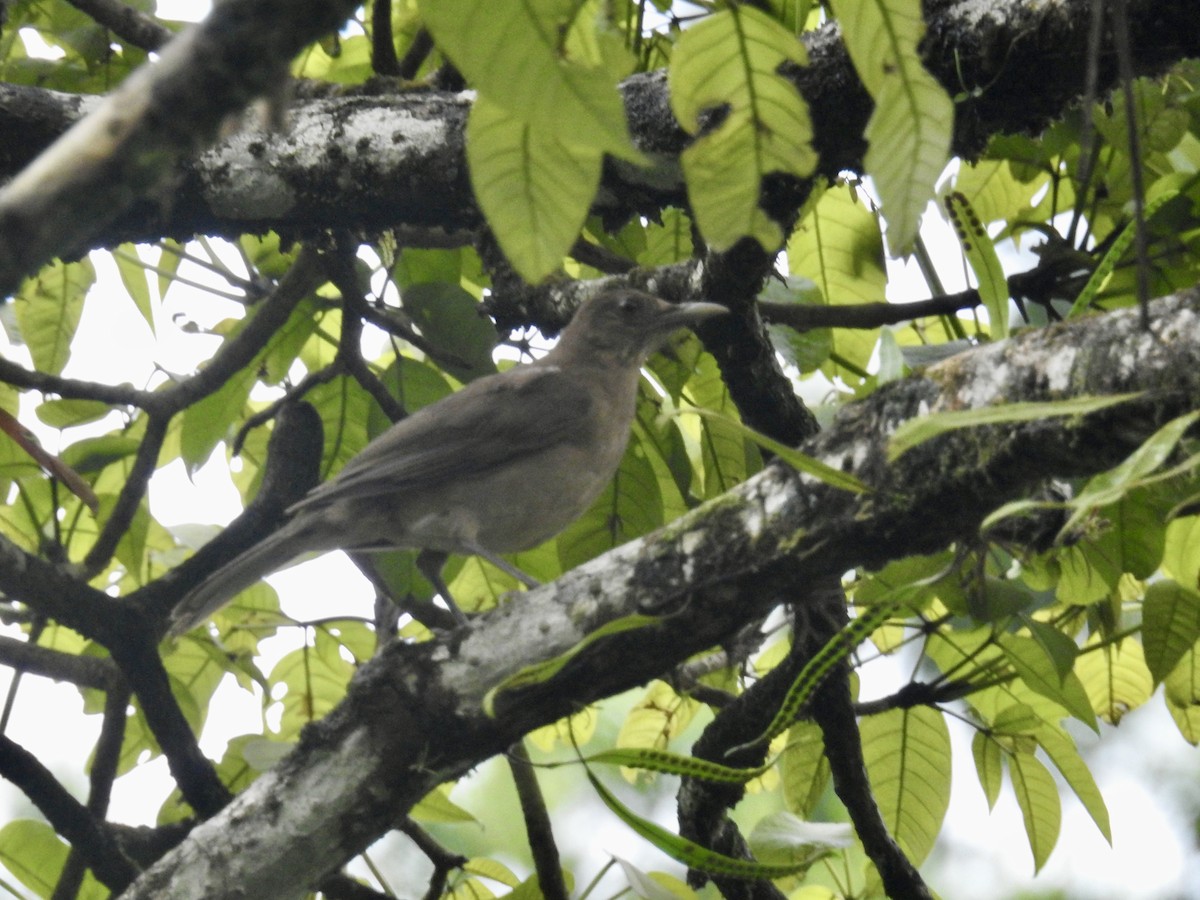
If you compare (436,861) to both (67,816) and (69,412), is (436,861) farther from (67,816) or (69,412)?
(69,412)

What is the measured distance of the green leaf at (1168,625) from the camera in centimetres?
322

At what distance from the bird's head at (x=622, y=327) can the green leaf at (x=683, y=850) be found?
6.93 ft

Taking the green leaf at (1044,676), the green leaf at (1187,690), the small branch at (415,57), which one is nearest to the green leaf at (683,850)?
the green leaf at (1044,676)

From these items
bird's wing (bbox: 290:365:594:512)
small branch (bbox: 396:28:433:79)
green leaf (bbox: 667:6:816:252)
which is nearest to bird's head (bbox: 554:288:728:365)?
bird's wing (bbox: 290:365:594:512)

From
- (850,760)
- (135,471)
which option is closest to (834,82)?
(850,760)

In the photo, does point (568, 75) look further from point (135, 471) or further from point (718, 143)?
point (135, 471)

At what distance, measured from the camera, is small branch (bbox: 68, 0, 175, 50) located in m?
4.36

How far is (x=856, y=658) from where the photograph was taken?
389 centimetres

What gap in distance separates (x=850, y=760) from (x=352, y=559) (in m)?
2.27

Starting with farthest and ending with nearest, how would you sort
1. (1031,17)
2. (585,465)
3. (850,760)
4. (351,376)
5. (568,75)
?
(585,465), (351,376), (850,760), (1031,17), (568,75)

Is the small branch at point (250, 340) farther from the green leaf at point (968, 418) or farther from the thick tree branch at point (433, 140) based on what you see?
the green leaf at point (968, 418)

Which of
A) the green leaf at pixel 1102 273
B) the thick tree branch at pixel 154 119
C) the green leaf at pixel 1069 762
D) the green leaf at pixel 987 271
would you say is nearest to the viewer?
the thick tree branch at pixel 154 119

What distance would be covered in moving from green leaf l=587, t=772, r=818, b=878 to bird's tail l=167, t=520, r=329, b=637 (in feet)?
7.14

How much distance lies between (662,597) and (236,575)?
216 cm
